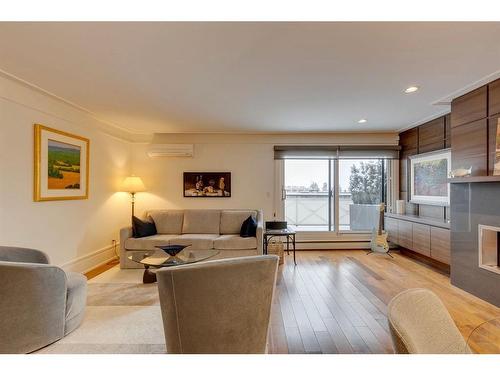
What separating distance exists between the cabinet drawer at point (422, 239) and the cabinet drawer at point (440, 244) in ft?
0.29

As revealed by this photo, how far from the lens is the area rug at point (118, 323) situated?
1937 mm

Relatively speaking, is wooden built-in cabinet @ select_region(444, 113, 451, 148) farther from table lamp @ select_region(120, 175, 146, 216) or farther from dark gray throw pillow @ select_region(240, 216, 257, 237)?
table lamp @ select_region(120, 175, 146, 216)

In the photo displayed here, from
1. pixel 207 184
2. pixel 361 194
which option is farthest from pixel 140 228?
pixel 361 194

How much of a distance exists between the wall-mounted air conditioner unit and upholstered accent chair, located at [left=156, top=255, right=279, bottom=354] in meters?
3.92

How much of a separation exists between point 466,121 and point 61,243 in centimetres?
531

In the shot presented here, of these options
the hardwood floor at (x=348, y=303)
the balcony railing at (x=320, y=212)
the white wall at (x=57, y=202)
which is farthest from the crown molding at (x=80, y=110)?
the hardwood floor at (x=348, y=303)

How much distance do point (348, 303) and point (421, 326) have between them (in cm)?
201

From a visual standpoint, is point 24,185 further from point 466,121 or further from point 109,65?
point 466,121

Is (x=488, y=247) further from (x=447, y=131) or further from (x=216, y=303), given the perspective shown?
(x=216, y=303)

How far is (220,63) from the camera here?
89.4 inches

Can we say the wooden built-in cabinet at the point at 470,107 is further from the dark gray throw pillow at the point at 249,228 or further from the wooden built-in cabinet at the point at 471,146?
the dark gray throw pillow at the point at 249,228

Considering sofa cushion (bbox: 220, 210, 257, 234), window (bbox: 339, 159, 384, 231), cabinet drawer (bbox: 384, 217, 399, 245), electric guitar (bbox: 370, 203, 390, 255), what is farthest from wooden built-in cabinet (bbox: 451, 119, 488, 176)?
sofa cushion (bbox: 220, 210, 257, 234)

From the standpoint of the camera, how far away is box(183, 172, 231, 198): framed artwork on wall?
5.12 metres

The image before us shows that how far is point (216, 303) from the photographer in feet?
4.68
